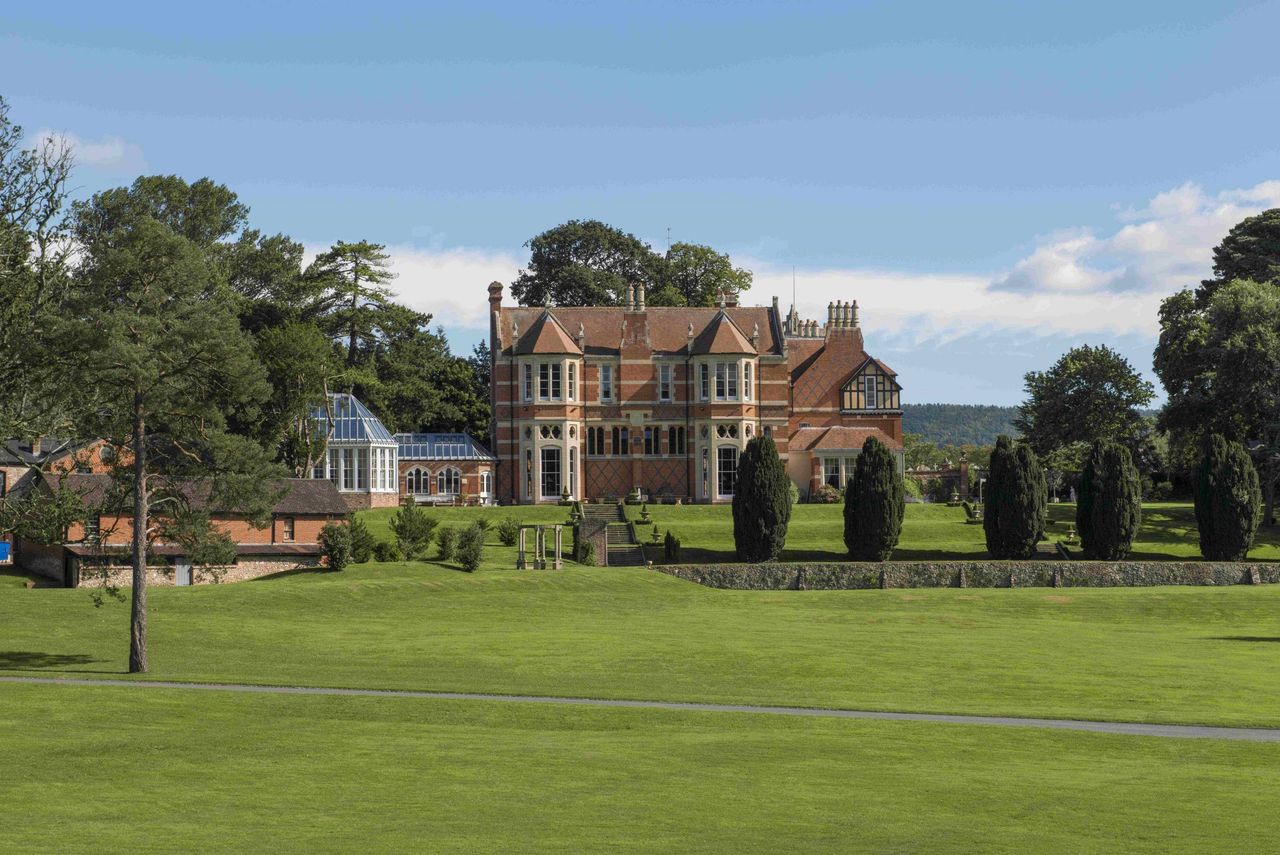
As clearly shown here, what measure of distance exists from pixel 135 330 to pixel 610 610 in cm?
2343

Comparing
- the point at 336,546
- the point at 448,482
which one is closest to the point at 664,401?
the point at 448,482

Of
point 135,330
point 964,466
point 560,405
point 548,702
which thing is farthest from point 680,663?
point 964,466

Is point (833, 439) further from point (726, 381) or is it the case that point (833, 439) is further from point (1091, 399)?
point (1091, 399)

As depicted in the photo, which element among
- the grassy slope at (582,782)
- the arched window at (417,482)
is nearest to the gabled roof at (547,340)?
the arched window at (417,482)

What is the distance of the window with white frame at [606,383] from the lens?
3583 inches

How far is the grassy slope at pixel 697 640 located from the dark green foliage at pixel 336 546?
119cm

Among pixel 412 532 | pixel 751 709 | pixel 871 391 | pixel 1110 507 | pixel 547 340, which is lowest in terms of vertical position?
pixel 751 709

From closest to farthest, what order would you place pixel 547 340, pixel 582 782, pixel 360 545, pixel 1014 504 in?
pixel 582 782, pixel 360 545, pixel 1014 504, pixel 547 340

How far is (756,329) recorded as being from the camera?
91875 mm

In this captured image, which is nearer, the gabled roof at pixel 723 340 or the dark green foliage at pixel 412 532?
the dark green foliage at pixel 412 532

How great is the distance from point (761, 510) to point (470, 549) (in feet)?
47.2

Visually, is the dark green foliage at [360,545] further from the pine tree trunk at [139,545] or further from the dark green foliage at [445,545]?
the pine tree trunk at [139,545]

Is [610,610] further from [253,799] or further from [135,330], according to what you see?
[253,799]

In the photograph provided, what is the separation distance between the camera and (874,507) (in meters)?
70.7
